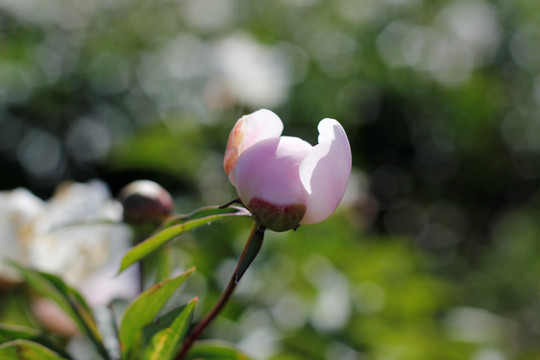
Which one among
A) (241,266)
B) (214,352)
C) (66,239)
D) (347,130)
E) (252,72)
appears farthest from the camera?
(347,130)

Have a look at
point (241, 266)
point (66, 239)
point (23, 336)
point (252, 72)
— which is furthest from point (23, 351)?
point (252, 72)

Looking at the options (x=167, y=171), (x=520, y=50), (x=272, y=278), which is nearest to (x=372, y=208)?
(x=167, y=171)

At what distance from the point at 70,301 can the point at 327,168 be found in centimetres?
25

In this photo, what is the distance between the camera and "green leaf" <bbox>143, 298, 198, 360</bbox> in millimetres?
436

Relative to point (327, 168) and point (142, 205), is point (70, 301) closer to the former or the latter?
point (142, 205)

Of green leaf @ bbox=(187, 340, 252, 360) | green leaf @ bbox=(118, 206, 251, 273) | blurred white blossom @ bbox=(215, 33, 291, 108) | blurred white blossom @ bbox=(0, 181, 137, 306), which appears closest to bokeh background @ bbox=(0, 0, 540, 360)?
blurred white blossom @ bbox=(215, 33, 291, 108)

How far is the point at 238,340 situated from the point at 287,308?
5.7 inches

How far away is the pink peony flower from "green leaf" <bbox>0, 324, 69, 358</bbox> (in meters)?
0.20

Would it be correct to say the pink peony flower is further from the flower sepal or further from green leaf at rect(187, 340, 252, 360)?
green leaf at rect(187, 340, 252, 360)

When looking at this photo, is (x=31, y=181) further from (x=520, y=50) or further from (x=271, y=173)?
(x=520, y=50)

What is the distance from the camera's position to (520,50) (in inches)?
115

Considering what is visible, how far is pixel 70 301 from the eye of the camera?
530mm

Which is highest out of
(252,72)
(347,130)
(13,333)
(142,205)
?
(347,130)

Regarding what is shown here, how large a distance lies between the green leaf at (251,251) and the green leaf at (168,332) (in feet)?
0.18
